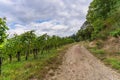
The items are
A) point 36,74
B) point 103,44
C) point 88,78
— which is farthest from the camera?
point 103,44

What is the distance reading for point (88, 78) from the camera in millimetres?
22312

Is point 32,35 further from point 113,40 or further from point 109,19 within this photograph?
Result: point 109,19

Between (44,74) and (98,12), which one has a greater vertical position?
(98,12)

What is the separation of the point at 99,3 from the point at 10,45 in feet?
110

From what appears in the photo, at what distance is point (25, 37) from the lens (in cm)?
5228

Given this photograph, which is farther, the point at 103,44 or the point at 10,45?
the point at 103,44

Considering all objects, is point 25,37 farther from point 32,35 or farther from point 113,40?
point 113,40

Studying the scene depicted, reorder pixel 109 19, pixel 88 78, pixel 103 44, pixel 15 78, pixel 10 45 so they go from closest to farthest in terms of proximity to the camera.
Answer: pixel 88 78 < pixel 15 78 < pixel 10 45 < pixel 103 44 < pixel 109 19

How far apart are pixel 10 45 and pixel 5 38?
100.0ft

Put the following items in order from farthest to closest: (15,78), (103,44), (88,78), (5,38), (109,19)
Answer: (109,19), (103,44), (15,78), (88,78), (5,38)

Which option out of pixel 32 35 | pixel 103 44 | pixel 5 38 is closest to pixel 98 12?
pixel 103 44

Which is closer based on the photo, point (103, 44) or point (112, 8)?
point (103, 44)

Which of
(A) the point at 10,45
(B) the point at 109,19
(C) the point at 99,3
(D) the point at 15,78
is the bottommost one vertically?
(D) the point at 15,78

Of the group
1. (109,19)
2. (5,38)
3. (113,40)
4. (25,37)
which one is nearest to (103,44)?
(113,40)
